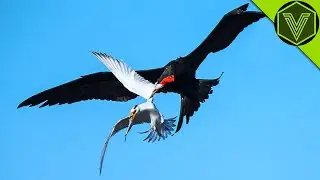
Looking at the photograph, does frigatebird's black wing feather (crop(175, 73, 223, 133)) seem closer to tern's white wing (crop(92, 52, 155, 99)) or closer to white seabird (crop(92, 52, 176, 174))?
white seabird (crop(92, 52, 176, 174))

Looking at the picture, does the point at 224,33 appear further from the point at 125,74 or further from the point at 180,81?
the point at 125,74

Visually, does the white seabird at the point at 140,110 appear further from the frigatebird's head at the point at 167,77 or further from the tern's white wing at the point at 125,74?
the frigatebird's head at the point at 167,77

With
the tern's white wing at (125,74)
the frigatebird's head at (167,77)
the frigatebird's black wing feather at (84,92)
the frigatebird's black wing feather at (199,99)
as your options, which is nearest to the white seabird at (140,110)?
the tern's white wing at (125,74)

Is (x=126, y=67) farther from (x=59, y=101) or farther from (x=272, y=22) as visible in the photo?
(x=59, y=101)

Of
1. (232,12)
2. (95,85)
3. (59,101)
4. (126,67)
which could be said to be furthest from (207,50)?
(126,67)

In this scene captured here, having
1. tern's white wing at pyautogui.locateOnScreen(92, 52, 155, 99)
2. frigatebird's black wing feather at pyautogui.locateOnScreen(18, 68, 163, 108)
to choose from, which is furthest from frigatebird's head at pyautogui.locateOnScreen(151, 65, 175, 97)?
frigatebird's black wing feather at pyautogui.locateOnScreen(18, 68, 163, 108)

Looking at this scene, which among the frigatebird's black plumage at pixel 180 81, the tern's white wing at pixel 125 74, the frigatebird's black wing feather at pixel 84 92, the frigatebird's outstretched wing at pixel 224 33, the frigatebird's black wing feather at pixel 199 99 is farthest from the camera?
the frigatebird's black wing feather at pixel 84 92

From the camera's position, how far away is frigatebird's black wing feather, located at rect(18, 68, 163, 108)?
15.3m

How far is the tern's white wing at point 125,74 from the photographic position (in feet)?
32.3

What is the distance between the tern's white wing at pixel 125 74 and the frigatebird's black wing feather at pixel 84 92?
5240mm

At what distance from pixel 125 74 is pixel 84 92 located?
5.80 metres

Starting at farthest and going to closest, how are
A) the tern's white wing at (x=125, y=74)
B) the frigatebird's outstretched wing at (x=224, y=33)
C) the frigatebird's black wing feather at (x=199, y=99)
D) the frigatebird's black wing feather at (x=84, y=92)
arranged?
the frigatebird's black wing feather at (x=84, y=92) → the frigatebird's outstretched wing at (x=224, y=33) → the frigatebird's black wing feather at (x=199, y=99) → the tern's white wing at (x=125, y=74)

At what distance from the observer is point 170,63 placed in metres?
13.0

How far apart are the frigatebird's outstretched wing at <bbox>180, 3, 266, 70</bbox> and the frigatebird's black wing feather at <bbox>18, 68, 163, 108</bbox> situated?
6.49ft
